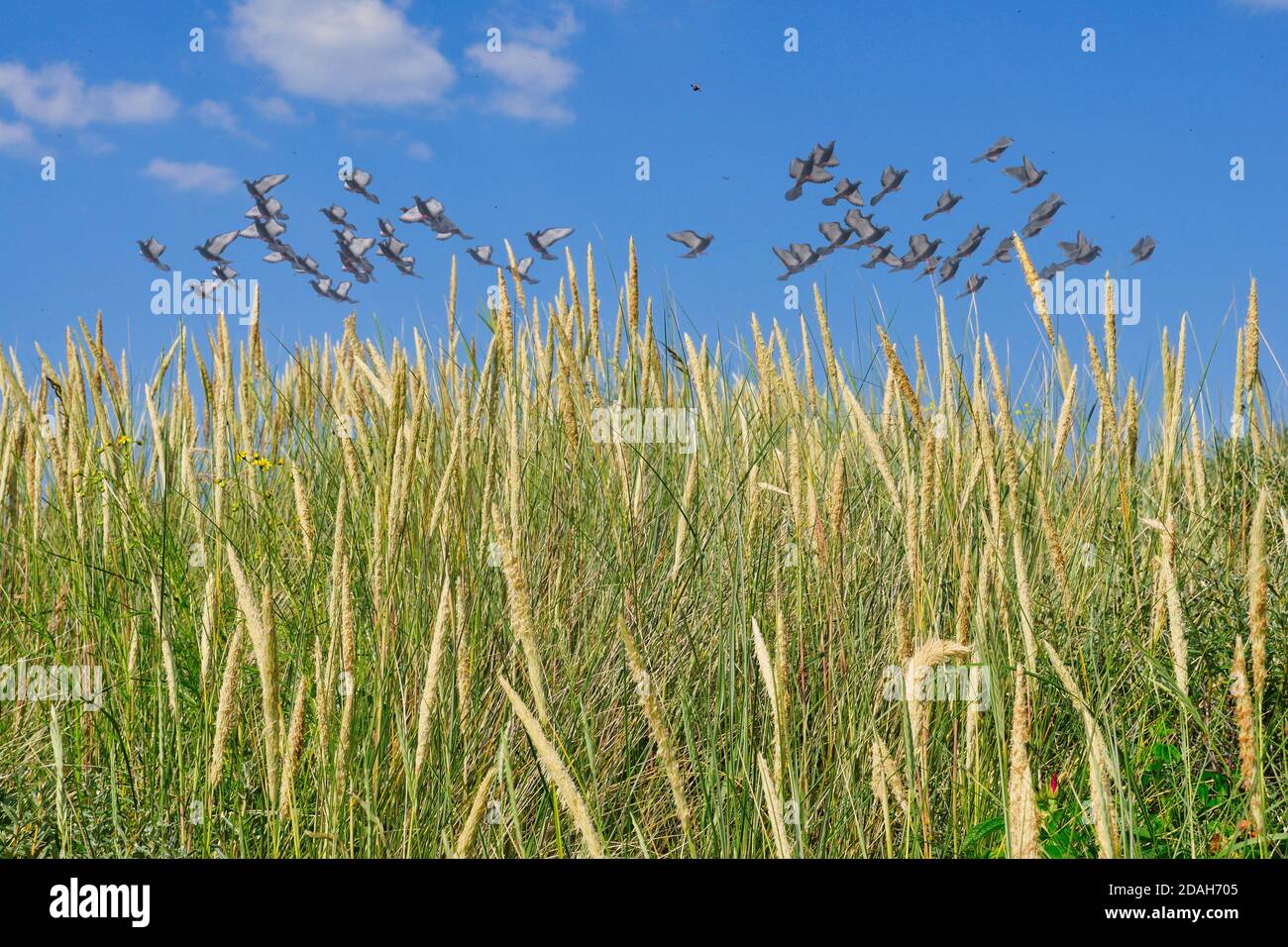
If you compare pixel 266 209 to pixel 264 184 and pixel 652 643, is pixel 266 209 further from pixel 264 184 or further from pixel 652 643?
pixel 652 643

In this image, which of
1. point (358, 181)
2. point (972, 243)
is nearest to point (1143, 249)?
point (972, 243)

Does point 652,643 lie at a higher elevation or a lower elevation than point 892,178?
lower

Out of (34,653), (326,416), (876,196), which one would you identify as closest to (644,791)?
(34,653)

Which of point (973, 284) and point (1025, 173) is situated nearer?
Result: point (973, 284)

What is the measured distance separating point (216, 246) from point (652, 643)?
363 cm

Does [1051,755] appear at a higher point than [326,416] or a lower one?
lower

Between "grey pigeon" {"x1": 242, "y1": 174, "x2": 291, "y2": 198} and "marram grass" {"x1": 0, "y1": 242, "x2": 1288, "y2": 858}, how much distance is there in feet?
7.20

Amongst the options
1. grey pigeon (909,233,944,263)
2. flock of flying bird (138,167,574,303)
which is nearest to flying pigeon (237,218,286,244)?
flock of flying bird (138,167,574,303)

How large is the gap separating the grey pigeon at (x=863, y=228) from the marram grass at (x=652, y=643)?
200 cm

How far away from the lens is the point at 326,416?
3.01 meters

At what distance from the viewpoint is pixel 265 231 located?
4270 millimetres

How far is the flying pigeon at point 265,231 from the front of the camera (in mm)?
4191

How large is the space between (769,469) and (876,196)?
2377 mm
